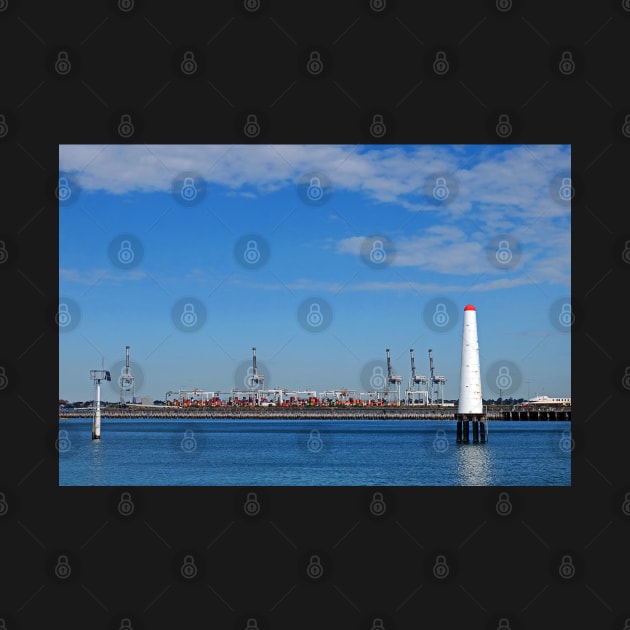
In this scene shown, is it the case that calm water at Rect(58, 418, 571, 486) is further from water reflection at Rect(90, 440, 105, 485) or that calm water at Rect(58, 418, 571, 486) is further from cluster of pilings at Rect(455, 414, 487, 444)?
cluster of pilings at Rect(455, 414, 487, 444)

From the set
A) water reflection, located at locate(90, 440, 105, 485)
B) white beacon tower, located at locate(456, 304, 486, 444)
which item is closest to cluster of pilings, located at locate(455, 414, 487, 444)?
white beacon tower, located at locate(456, 304, 486, 444)

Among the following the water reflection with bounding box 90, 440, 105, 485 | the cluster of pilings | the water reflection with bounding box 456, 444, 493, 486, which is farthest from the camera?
the cluster of pilings

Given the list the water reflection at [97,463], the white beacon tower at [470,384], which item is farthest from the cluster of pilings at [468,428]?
the water reflection at [97,463]

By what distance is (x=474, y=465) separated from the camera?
196ft

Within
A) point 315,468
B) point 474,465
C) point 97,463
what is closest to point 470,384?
point 474,465

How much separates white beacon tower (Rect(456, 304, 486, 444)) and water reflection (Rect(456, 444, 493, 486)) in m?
1.02

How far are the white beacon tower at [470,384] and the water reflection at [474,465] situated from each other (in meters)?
1.02

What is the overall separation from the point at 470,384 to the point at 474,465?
6.66 metres

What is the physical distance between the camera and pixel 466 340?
198 ft

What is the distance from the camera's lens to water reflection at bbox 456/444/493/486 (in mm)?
50094

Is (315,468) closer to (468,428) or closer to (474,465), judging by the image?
(474,465)
